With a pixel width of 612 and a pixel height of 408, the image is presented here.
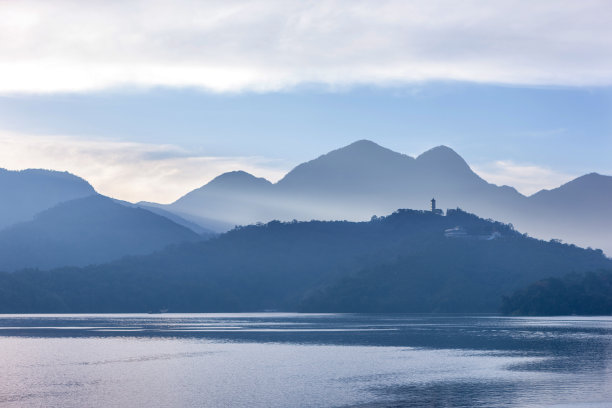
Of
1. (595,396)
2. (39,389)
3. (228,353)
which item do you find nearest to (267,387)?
(39,389)

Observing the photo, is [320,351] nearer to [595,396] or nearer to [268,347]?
[268,347]

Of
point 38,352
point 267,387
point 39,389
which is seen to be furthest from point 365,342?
point 39,389

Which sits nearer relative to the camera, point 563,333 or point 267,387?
point 267,387

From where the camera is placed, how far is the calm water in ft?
268

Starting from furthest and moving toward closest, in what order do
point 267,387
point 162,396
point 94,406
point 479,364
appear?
1. point 479,364
2. point 267,387
3. point 162,396
4. point 94,406

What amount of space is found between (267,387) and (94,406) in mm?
19780

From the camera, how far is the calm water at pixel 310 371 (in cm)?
8156

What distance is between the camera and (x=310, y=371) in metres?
106

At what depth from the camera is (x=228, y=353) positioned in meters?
134

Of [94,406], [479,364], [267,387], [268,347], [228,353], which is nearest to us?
[94,406]

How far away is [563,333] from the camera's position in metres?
179

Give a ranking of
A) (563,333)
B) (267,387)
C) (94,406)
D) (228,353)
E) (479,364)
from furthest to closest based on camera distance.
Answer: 1. (563,333)
2. (228,353)
3. (479,364)
4. (267,387)
5. (94,406)

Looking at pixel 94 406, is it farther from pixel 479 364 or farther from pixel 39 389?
pixel 479 364

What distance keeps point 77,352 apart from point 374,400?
70498mm
